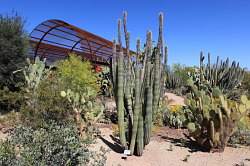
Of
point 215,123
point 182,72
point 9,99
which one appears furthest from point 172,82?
point 215,123

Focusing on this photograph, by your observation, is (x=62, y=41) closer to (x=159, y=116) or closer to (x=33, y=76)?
(x=33, y=76)

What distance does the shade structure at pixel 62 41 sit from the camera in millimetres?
16625

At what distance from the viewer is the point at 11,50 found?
11.0 metres

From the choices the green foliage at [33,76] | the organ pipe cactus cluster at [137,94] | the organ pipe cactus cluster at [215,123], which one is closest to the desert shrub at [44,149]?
the organ pipe cactus cluster at [137,94]

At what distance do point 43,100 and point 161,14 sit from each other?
325 cm

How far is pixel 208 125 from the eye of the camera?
656 centimetres

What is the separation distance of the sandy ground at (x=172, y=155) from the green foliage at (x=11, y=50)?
5.03 m

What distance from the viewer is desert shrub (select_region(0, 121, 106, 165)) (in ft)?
11.7

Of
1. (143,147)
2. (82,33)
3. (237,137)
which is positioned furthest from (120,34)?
(82,33)

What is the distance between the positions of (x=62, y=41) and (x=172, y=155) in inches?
530

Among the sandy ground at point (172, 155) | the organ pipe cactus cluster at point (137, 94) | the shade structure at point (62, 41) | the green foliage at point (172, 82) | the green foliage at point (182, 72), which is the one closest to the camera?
the sandy ground at point (172, 155)

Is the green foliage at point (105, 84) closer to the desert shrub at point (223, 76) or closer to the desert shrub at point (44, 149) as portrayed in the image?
the desert shrub at point (223, 76)

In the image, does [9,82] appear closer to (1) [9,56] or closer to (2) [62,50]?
(1) [9,56]

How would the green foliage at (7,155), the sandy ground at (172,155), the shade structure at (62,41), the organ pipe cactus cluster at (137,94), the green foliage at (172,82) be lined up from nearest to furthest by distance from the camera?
the green foliage at (7,155) → the sandy ground at (172,155) → the organ pipe cactus cluster at (137,94) → the shade structure at (62,41) → the green foliage at (172,82)
